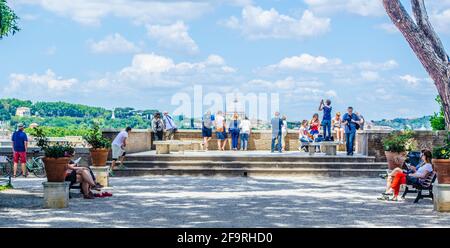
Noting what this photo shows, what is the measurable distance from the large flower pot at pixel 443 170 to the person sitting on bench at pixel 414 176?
145 cm

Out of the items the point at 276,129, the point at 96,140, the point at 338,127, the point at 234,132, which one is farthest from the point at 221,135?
the point at 96,140

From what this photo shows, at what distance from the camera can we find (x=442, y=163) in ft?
45.8

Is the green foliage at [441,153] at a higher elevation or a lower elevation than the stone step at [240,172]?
higher

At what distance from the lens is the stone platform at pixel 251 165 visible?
23641mm

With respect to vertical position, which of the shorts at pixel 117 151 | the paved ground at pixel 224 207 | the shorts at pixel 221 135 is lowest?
the paved ground at pixel 224 207

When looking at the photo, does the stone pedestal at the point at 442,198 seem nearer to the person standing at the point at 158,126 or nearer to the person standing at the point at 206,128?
the person standing at the point at 158,126

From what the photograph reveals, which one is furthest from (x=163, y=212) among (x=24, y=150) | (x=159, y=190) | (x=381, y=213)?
(x=24, y=150)

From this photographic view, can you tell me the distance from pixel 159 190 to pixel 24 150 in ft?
20.4

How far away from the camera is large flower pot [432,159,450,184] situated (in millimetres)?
13906

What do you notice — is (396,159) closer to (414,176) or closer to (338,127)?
(414,176)

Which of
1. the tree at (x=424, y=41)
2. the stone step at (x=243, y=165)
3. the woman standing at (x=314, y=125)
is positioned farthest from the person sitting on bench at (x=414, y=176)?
the woman standing at (x=314, y=125)

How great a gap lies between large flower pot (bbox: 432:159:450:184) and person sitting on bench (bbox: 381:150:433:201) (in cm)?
145
